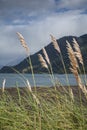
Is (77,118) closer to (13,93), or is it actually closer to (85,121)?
(85,121)

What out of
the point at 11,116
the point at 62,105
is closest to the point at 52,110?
the point at 62,105

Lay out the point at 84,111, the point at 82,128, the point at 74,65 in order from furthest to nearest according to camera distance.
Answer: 1. the point at 84,111
2. the point at 82,128
3. the point at 74,65

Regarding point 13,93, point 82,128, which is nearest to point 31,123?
point 82,128

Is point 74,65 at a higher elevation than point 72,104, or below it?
higher

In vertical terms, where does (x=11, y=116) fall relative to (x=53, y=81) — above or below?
below

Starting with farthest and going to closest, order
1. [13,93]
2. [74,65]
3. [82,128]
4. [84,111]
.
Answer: [13,93]
[84,111]
[82,128]
[74,65]

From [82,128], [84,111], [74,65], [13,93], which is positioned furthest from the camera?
[13,93]

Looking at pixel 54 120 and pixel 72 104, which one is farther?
pixel 72 104

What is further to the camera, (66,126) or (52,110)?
(52,110)

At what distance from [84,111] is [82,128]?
2.42ft

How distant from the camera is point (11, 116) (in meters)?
7.49

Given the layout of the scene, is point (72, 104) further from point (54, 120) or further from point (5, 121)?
point (5, 121)

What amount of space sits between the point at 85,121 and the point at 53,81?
3.60 ft

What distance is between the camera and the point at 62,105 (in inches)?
296
